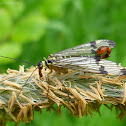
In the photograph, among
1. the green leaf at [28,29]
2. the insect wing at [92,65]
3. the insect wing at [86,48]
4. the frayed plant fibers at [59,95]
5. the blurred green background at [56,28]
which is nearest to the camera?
the frayed plant fibers at [59,95]

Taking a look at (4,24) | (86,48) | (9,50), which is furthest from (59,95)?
(4,24)

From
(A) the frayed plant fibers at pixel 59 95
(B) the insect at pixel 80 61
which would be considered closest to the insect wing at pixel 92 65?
(B) the insect at pixel 80 61

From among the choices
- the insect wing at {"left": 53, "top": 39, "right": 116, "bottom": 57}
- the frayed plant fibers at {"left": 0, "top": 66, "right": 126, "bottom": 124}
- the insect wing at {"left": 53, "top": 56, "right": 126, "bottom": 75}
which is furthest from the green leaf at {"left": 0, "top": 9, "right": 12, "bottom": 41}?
the frayed plant fibers at {"left": 0, "top": 66, "right": 126, "bottom": 124}

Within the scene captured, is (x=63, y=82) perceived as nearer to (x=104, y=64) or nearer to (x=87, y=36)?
(x=104, y=64)

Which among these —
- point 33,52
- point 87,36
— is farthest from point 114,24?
point 33,52

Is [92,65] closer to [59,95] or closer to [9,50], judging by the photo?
[59,95]

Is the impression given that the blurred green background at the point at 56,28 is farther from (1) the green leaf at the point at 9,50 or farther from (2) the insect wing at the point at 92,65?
(2) the insect wing at the point at 92,65
